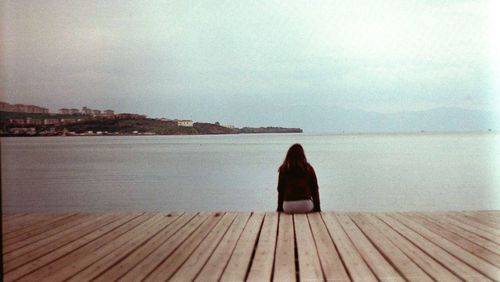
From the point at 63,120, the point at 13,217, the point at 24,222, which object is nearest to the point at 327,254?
the point at 24,222

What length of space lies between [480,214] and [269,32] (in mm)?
76073

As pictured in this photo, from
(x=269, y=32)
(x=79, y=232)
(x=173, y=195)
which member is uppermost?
(x=269, y=32)

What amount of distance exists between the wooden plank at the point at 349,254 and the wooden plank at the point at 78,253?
160 centimetres

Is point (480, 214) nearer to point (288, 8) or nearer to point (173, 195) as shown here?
point (173, 195)

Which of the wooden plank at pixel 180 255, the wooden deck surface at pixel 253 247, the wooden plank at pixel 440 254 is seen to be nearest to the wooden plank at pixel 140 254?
the wooden deck surface at pixel 253 247

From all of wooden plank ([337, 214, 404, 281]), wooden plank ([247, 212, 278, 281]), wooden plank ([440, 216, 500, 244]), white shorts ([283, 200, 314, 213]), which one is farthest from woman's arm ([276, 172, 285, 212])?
wooden plank ([440, 216, 500, 244])

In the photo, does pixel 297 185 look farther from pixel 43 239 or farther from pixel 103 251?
pixel 43 239

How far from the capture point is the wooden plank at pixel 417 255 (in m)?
2.80

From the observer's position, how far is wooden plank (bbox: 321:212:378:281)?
284 centimetres

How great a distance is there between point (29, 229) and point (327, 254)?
2.47m

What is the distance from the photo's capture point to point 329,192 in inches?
891

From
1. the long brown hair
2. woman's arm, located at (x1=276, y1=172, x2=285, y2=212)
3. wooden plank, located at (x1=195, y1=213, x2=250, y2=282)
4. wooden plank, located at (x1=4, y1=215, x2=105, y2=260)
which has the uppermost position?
the long brown hair

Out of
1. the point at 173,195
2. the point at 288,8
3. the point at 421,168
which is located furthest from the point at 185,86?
the point at 173,195

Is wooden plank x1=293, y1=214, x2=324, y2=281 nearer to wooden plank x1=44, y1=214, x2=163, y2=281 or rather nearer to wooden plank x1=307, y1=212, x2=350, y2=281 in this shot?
wooden plank x1=307, y1=212, x2=350, y2=281
